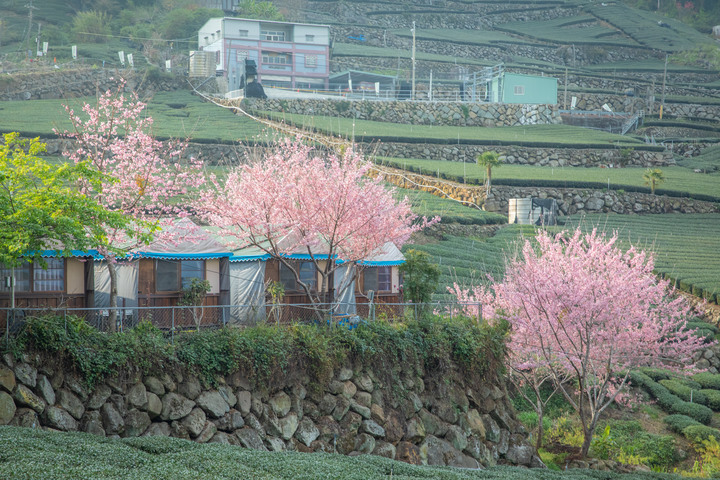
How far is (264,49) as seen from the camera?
240 feet

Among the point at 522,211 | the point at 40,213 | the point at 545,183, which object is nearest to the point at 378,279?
the point at 40,213

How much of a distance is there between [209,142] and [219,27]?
31.8 m

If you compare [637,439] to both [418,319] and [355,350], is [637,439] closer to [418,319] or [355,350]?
[418,319]

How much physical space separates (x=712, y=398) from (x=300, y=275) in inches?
694

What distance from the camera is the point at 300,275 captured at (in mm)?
22453

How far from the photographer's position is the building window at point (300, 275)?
73.3ft

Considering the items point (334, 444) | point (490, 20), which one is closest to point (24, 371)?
point (334, 444)

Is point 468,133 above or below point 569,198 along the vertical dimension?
above

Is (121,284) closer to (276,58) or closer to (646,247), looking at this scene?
(646,247)

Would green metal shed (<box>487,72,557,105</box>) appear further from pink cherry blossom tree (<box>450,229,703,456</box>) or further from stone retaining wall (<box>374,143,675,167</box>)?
pink cherry blossom tree (<box>450,229,703,456</box>)

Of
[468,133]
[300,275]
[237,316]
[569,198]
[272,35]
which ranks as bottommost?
[237,316]

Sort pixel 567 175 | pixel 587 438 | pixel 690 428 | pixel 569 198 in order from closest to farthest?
pixel 587 438
pixel 690 428
pixel 569 198
pixel 567 175

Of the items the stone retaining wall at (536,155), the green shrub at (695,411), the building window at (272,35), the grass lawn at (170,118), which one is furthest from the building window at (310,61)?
the green shrub at (695,411)

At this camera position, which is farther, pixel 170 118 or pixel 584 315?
pixel 170 118
